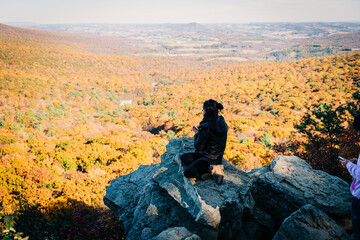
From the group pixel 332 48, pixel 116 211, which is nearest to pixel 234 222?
pixel 116 211

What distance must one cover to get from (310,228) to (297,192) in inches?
43.4

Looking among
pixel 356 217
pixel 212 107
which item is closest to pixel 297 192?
pixel 356 217

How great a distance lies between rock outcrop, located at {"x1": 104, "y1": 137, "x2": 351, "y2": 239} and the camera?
314 cm

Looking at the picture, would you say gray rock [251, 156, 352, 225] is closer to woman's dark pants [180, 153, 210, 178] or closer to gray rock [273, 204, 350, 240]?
gray rock [273, 204, 350, 240]

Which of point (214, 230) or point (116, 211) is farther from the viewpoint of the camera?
point (116, 211)

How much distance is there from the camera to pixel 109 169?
8.62m

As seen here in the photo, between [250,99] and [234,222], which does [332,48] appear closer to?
[250,99]

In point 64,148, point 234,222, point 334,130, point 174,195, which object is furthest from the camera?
point 64,148

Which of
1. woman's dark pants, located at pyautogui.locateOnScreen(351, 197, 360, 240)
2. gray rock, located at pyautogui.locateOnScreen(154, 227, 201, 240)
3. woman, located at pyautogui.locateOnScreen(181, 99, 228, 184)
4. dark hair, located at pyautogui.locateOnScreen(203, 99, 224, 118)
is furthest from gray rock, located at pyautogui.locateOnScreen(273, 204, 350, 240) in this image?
dark hair, located at pyautogui.locateOnScreen(203, 99, 224, 118)

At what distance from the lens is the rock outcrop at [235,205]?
10.3 feet

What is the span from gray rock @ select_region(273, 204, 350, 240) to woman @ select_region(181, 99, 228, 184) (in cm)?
130

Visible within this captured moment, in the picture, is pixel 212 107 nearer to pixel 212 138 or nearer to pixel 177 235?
pixel 212 138

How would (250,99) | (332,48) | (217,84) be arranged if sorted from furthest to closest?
(332,48) → (217,84) → (250,99)

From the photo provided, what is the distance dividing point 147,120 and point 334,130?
20962 millimetres
